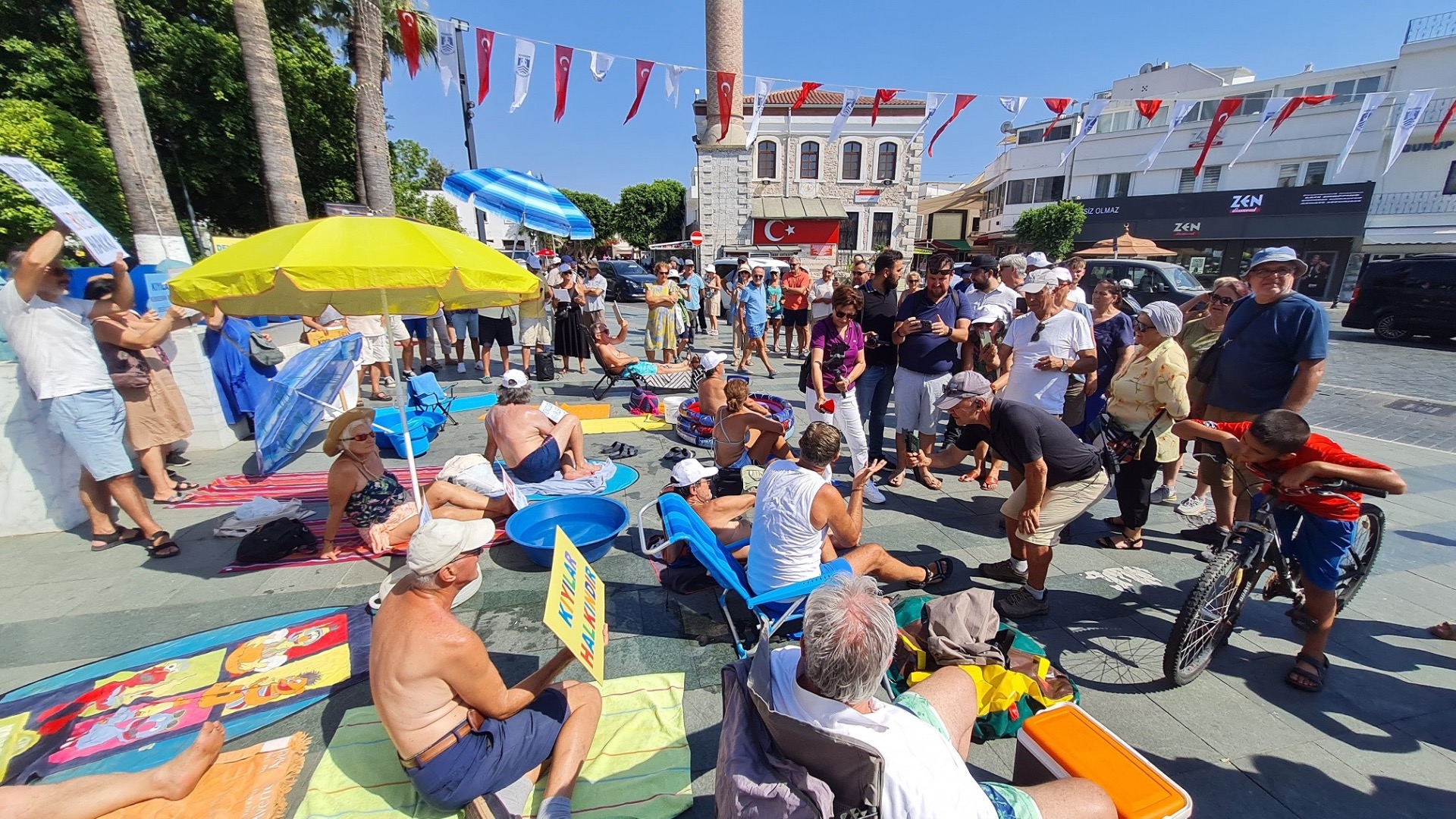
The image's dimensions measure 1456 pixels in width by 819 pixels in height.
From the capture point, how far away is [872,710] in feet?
5.36

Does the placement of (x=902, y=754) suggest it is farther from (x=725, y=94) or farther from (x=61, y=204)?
(x=725, y=94)

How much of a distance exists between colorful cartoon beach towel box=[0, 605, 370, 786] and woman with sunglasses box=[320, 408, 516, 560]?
2.36ft

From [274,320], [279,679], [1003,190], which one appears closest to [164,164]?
[274,320]

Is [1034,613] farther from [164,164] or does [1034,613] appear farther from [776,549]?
[164,164]

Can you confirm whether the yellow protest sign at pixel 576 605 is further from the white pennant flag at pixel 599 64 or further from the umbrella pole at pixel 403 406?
the white pennant flag at pixel 599 64

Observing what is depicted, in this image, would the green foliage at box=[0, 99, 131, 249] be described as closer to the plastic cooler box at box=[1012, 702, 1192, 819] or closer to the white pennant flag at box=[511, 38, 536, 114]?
the white pennant flag at box=[511, 38, 536, 114]

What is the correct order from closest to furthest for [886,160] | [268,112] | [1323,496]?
[1323,496] → [268,112] → [886,160]

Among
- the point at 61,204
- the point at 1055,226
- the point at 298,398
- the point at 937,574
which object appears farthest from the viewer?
the point at 1055,226

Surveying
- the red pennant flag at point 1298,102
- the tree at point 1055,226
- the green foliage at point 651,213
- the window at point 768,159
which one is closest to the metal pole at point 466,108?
the red pennant flag at point 1298,102

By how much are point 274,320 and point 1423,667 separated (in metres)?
11.4

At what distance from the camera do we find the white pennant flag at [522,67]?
380 inches

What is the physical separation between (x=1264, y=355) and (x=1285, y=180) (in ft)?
110

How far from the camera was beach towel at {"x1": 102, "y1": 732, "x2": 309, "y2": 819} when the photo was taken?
2129mm

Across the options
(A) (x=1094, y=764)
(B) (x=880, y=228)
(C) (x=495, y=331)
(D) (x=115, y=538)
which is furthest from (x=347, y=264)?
(B) (x=880, y=228)
